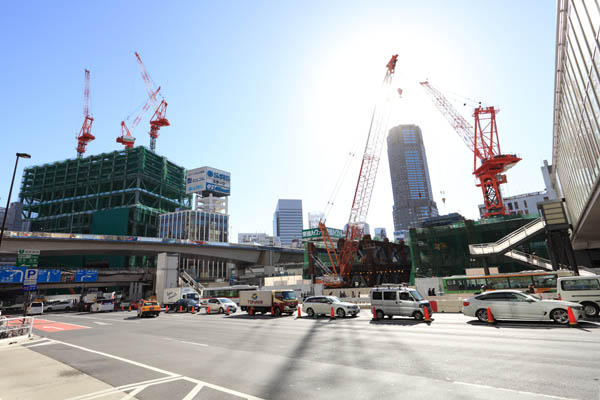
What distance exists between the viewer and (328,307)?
26.2 m

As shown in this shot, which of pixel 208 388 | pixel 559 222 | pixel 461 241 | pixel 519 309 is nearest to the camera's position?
pixel 208 388

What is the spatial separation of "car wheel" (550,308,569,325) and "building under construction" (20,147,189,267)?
114803mm

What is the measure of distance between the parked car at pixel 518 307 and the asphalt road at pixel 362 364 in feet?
2.19

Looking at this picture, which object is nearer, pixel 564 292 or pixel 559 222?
pixel 564 292

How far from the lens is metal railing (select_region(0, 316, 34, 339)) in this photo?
16.4 metres

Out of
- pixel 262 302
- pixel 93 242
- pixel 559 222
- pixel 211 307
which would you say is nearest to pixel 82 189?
pixel 93 242

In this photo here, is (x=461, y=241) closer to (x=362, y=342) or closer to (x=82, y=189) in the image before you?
(x=362, y=342)

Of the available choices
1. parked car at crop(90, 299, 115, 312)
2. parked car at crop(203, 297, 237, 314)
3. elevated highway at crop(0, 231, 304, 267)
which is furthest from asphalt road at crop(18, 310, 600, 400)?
elevated highway at crop(0, 231, 304, 267)

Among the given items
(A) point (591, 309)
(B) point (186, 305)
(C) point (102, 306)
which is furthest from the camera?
(C) point (102, 306)

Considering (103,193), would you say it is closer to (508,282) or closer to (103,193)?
(103,193)

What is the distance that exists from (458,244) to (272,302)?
45.1 meters

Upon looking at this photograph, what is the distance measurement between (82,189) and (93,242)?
274ft

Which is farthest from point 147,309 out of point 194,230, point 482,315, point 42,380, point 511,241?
point 194,230

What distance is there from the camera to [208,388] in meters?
7.90
